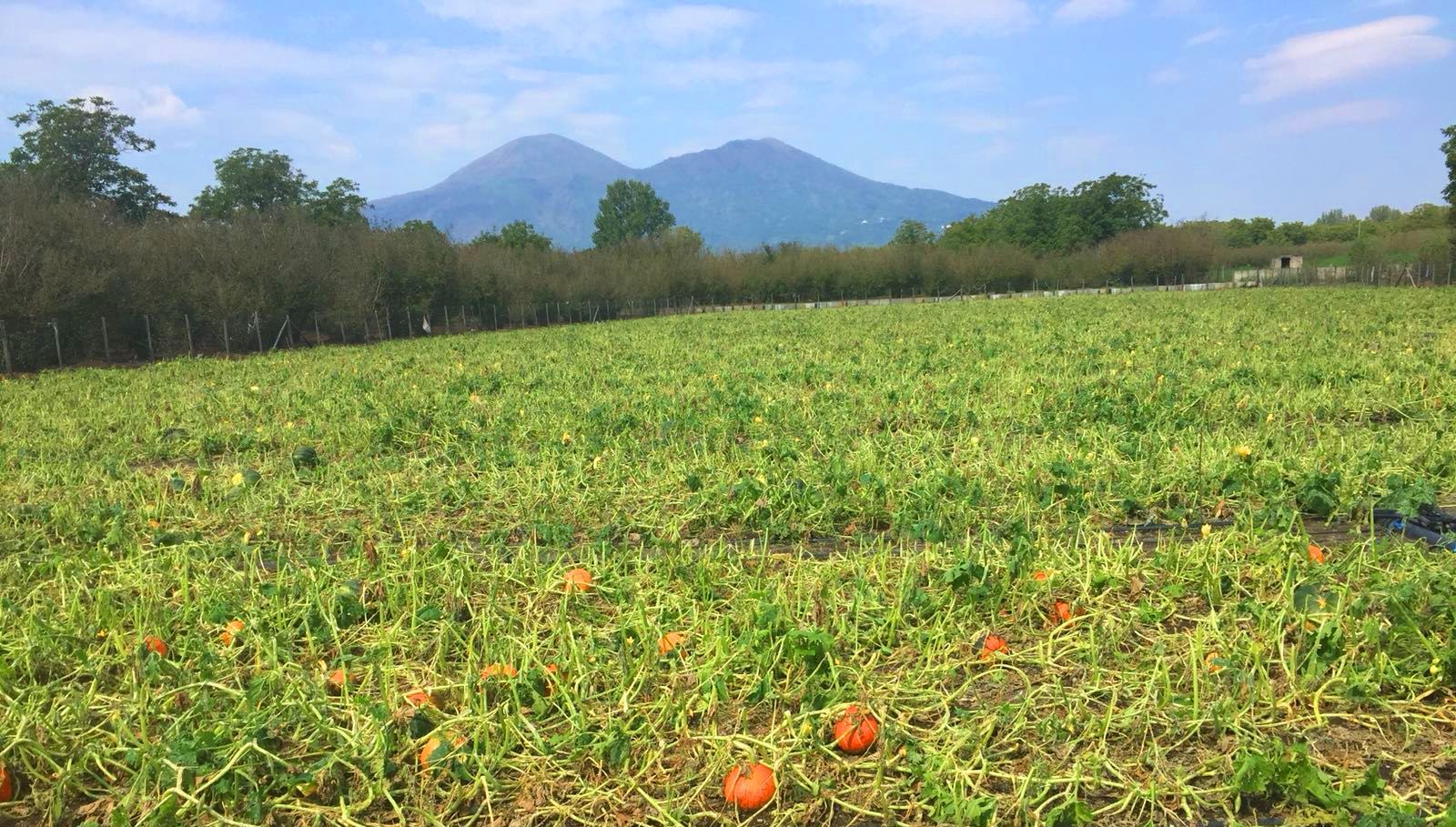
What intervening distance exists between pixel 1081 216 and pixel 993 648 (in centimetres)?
10850

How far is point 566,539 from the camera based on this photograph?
206 inches

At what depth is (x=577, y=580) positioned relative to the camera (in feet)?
14.1

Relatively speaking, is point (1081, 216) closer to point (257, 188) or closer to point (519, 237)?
point (519, 237)

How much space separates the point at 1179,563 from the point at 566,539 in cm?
322

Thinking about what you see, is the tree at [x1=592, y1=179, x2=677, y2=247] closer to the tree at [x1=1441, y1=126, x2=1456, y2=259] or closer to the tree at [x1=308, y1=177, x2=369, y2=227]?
the tree at [x1=308, y1=177, x2=369, y2=227]

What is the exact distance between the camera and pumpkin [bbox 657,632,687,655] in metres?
3.63

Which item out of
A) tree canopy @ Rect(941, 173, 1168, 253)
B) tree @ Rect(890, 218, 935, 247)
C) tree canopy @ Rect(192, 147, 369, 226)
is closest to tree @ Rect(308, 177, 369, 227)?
tree canopy @ Rect(192, 147, 369, 226)

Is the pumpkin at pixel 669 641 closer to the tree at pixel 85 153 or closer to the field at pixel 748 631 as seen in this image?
the field at pixel 748 631

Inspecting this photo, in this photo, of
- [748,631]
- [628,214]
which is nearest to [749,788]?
[748,631]

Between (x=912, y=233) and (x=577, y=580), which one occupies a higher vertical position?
(x=912, y=233)

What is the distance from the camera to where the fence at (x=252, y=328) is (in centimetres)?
2648

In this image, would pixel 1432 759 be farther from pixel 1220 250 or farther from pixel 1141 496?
pixel 1220 250

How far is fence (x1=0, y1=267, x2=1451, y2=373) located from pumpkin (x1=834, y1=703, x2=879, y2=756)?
95.5 feet

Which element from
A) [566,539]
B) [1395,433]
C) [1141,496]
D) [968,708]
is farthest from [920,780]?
[1395,433]
